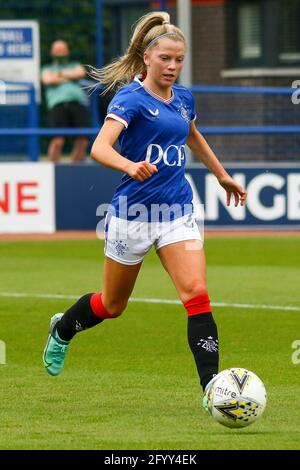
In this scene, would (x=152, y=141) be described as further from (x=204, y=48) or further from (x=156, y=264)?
(x=204, y=48)

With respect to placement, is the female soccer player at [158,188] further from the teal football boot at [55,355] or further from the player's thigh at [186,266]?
the teal football boot at [55,355]

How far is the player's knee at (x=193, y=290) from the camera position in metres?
7.32

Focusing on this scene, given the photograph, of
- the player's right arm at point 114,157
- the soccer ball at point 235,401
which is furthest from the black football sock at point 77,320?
the soccer ball at point 235,401

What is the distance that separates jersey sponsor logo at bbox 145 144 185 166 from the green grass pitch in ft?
4.28

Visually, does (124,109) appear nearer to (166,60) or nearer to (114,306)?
(166,60)

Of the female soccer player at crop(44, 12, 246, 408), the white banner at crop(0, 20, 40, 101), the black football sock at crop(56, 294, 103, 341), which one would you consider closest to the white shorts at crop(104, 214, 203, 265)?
the female soccer player at crop(44, 12, 246, 408)

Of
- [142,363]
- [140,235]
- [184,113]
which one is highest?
[184,113]

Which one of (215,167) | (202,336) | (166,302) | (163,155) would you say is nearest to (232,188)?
(215,167)

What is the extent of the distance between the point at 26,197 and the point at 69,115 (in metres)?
3.60

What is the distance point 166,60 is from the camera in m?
7.46

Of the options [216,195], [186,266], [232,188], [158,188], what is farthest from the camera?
[216,195]

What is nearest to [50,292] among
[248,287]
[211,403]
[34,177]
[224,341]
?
[248,287]

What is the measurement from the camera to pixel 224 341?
10.0 metres

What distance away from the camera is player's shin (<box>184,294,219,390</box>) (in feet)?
23.7
